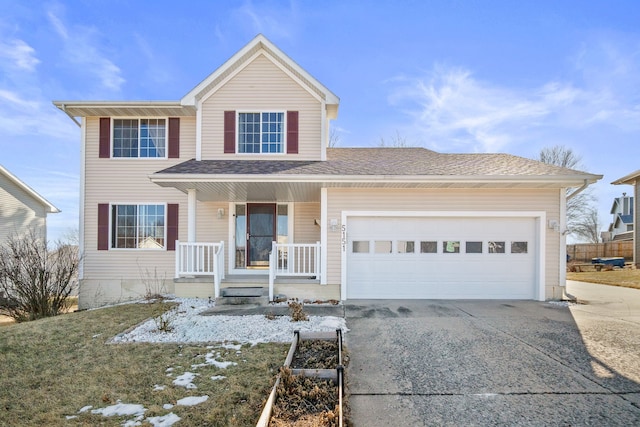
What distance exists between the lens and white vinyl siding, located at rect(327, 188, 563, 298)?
875cm

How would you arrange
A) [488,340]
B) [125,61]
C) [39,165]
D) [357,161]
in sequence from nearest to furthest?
1. [488,340]
2. [357,161]
3. [125,61]
4. [39,165]

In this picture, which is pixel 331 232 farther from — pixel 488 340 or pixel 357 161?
pixel 488 340

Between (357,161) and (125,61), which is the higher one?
(125,61)

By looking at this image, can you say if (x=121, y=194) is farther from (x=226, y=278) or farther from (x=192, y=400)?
(x=192, y=400)

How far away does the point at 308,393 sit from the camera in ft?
11.3

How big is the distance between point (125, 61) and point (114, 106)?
5.11m

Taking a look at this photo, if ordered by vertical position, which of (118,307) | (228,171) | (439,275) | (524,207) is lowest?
(118,307)

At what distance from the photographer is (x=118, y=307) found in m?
8.42

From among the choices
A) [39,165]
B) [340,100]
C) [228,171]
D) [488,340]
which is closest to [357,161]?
[340,100]

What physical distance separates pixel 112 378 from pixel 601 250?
27.6m

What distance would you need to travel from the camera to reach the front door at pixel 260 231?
10617mm

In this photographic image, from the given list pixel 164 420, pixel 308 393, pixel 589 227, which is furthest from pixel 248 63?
pixel 589 227

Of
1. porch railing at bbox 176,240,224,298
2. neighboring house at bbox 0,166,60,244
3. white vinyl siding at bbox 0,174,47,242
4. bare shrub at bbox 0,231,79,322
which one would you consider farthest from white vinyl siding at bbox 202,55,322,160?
white vinyl siding at bbox 0,174,47,242

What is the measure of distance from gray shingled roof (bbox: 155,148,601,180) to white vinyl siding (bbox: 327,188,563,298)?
1.67ft
